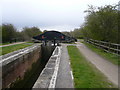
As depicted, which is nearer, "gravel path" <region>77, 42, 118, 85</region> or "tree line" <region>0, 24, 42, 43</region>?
"gravel path" <region>77, 42, 118, 85</region>

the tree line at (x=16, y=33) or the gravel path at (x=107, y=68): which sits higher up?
the tree line at (x=16, y=33)

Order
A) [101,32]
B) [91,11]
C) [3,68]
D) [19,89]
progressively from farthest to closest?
1. [91,11]
2. [101,32]
3. [19,89]
4. [3,68]

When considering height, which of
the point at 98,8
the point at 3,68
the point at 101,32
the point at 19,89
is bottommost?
the point at 19,89

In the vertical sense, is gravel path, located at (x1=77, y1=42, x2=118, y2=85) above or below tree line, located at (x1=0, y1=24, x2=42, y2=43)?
below

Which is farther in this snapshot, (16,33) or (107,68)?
(16,33)

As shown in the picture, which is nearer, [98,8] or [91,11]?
[98,8]

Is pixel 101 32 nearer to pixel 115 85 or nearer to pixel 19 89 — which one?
pixel 19 89

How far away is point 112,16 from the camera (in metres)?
16.8

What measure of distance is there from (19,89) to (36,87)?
7761 millimetres

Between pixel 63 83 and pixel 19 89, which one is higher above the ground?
pixel 63 83

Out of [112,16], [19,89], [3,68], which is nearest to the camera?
[3,68]

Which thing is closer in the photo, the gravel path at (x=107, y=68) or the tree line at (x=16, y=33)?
the gravel path at (x=107, y=68)

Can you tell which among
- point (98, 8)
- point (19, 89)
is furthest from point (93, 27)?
point (19, 89)

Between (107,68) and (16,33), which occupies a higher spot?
(16,33)
